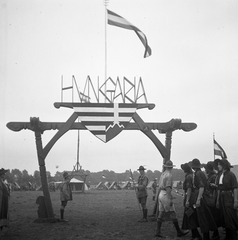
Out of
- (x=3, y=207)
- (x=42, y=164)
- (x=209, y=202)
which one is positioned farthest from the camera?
(x=42, y=164)

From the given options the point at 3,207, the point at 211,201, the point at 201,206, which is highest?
the point at 211,201

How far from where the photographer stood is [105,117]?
12234 millimetres

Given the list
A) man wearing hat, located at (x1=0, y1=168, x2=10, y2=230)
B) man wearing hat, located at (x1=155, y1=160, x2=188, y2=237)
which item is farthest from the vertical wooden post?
man wearing hat, located at (x1=155, y1=160, x2=188, y2=237)

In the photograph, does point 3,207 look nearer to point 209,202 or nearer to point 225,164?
point 209,202

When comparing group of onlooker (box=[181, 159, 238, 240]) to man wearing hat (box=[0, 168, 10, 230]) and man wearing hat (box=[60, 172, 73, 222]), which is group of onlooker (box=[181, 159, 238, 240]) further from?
man wearing hat (box=[60, 172, 73, 222])

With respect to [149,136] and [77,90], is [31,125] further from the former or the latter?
[149,136]

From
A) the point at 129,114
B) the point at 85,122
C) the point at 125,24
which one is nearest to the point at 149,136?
the point at 129,114

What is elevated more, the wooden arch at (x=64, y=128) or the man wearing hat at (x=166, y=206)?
the wooden arch at (x=64, y=128)

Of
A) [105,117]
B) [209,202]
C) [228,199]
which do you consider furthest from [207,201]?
[105,117]

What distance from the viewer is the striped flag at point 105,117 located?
475 inches

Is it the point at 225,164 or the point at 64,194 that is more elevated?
the point at 225,164

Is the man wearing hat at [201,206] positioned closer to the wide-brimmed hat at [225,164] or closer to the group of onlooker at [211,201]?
the group of onlooker at [211,201]

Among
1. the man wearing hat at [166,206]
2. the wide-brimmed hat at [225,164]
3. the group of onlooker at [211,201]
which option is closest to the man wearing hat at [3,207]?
the man wearing hat at [166,206]

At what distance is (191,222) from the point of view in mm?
8672
